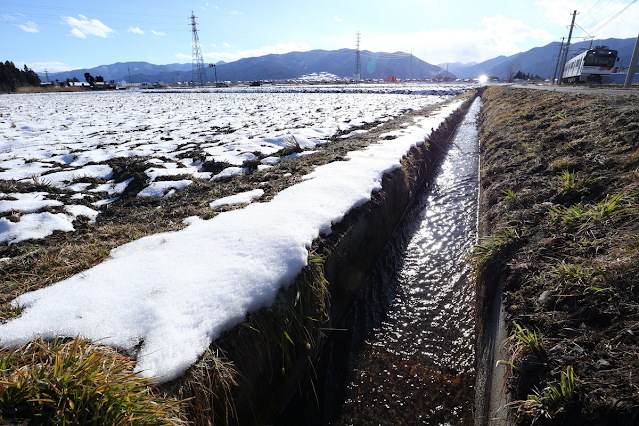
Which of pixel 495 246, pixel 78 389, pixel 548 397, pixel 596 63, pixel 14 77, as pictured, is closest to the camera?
pixel 78 389

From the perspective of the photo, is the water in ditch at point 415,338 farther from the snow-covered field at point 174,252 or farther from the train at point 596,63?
the train at point 596,63

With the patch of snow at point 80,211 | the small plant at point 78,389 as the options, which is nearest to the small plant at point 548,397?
the small plant at point 78,389

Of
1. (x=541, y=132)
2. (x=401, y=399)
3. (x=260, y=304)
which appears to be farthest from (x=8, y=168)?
(x=541, y=132)

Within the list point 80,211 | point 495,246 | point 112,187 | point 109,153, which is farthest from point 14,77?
point 495,246

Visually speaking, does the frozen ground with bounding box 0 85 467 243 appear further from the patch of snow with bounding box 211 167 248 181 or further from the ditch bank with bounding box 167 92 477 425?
the ditch bank with bounding box 167 92 477 425

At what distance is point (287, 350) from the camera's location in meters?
2.43

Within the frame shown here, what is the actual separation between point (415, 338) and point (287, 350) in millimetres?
1752

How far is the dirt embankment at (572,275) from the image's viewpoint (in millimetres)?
1754

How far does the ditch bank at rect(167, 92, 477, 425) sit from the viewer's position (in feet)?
6.24

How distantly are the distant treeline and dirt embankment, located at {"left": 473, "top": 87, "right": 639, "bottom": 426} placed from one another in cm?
5770

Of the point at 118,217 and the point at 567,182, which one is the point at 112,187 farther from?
the point at 567,182

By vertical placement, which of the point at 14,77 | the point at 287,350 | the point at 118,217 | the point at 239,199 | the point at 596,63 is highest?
the point at 14,77

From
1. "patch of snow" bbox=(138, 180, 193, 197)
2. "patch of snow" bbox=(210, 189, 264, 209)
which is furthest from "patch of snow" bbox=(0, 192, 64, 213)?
"patch of snow" bbox=(210, 189, 264, 209)

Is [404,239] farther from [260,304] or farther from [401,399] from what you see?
[260,304]
